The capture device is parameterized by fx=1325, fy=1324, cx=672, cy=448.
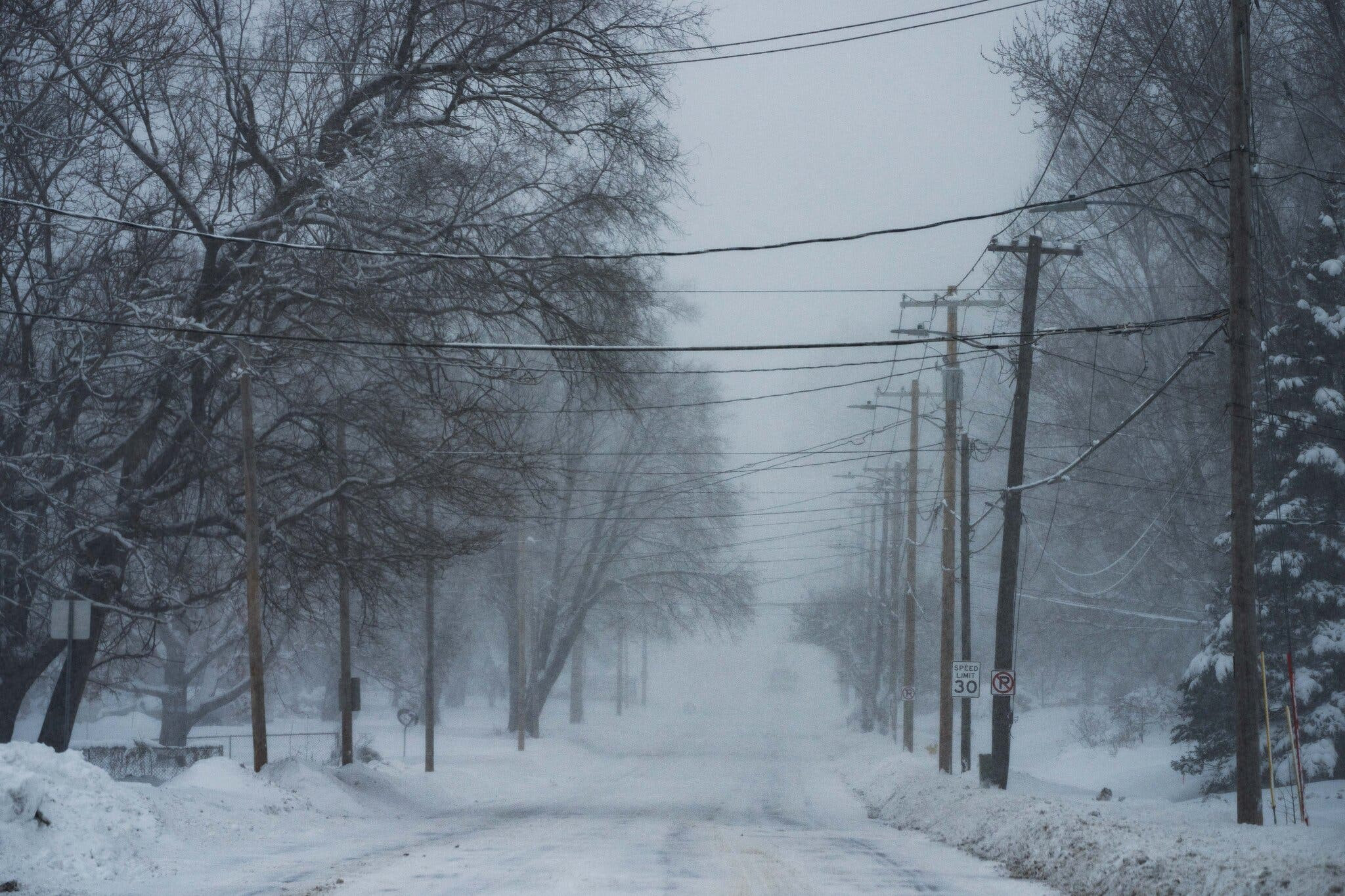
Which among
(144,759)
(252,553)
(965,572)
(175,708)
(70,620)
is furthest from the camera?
(175,708)

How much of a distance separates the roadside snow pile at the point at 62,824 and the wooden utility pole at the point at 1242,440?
11542 millimetres

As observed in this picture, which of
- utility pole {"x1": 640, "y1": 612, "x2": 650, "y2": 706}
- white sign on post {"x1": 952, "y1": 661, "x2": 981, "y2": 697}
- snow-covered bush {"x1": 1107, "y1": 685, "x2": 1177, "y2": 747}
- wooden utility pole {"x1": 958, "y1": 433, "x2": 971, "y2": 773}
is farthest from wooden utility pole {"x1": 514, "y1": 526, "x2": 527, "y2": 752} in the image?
snow-covered bush {"x1": 1107, "y1": 685, "x2": 1177, "y2": 747}

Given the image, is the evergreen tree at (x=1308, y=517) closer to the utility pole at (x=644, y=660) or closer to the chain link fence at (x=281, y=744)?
the utility pole at (x=644, y=660)

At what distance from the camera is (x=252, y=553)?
2030 cm

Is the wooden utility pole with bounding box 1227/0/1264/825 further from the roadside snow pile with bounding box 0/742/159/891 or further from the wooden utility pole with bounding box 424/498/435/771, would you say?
the wooden utility pole with bounding box 424/498/435/771

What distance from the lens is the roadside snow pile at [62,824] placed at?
12125mm

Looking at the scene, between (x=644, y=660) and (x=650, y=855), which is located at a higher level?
(x=650, y=855)

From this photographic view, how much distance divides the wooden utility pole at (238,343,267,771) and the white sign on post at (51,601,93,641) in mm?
2898

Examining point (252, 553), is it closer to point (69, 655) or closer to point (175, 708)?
point (69, 655)

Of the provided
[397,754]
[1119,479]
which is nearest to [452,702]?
[397,754]

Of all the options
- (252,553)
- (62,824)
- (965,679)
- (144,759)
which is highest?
(252,553)

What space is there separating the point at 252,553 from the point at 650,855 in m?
8.54

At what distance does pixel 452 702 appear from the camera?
284ft

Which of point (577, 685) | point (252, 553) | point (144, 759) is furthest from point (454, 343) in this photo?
point (577, 685)
